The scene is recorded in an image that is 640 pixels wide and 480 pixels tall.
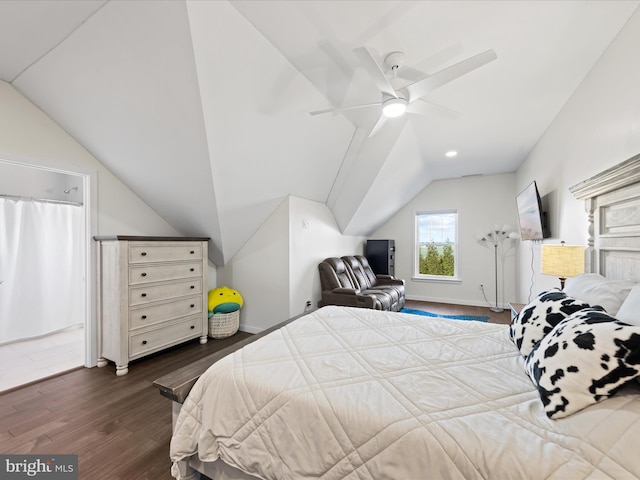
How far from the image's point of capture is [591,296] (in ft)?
4.78

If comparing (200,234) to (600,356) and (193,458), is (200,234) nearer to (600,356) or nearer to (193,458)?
(193,458)

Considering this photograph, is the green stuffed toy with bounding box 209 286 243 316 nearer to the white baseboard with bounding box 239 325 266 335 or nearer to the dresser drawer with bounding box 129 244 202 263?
the white baseboard with bounding box 239 325 266 335

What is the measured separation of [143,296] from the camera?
109 inches

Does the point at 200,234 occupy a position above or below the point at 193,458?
above

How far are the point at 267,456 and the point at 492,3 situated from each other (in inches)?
107

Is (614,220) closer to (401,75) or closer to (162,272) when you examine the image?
(401,75)

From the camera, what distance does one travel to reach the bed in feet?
2.54

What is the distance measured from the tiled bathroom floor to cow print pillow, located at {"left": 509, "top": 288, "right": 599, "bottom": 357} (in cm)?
395

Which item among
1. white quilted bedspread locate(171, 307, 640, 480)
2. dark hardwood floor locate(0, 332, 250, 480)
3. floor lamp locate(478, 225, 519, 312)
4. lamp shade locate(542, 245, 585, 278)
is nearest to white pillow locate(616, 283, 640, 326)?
white quilted bedspread locate(171, 307, 640, 480)

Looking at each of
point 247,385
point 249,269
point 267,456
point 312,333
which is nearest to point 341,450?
point 267,456

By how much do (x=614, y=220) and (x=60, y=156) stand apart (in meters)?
4.73

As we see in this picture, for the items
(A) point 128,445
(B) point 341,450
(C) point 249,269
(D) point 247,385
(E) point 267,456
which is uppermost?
(C) point 249,269

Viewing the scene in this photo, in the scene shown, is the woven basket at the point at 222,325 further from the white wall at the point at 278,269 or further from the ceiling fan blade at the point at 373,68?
the ceiling fan blade at the point at 373,68

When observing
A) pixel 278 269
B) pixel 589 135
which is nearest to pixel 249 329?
pixel 278 269
